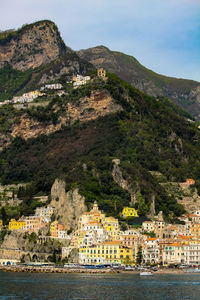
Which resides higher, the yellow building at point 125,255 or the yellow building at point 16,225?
the yellow building at point 16,225

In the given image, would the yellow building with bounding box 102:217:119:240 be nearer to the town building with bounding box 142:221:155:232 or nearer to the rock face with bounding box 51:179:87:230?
the rock face with bounding box 51:179:87:230

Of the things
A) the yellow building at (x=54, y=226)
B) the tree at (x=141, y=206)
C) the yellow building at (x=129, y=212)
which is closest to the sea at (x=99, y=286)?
the yellow building at (x=54, y=226)

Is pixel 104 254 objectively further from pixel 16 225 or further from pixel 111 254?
pixel 16 225

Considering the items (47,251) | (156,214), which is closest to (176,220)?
(156,214)

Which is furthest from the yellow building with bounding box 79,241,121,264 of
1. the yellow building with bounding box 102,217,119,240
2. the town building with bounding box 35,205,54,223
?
the town building with bounding box 35,205,54,223

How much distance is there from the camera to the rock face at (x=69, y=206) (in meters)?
182

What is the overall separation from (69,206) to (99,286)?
2303 inches

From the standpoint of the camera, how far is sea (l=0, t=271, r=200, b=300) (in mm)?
115062

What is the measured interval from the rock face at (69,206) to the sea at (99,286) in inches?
1272

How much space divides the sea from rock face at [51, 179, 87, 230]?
32.3 meters

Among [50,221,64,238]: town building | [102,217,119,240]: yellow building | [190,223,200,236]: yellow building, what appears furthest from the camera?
[190,223,200,236]: yellow building

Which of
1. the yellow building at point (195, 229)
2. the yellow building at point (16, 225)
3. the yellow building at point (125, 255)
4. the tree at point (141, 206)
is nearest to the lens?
the yellow building at point (125, 255)

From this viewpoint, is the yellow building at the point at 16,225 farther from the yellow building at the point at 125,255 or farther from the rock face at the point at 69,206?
the yellow building at the point at 125,255

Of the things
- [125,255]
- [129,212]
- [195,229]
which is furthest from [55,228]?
[195,229]
